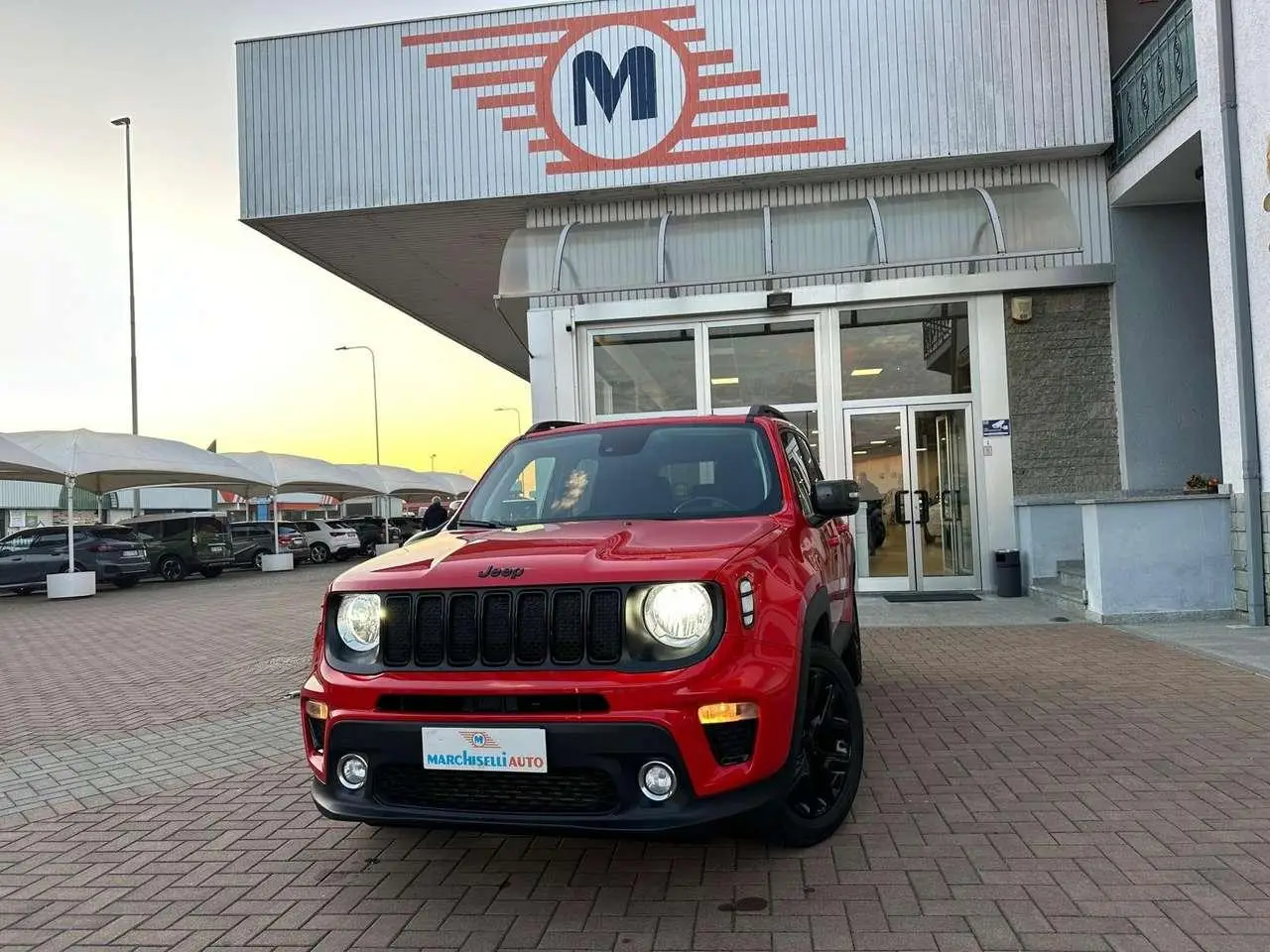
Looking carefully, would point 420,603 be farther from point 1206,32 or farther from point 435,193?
point 435,193

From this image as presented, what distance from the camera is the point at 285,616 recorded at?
1381 centimetres

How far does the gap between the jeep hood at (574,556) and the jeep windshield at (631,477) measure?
25 cm

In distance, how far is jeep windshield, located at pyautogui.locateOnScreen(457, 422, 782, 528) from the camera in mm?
4211

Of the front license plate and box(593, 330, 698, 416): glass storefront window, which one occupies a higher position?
box(593, 330, 698, 416): glass storefront window

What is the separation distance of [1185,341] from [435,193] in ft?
35.2

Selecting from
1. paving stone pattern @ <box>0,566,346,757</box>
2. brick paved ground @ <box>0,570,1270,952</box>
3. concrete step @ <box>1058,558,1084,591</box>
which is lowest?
paving stone pattern @ <box>0,566,346,757</box>

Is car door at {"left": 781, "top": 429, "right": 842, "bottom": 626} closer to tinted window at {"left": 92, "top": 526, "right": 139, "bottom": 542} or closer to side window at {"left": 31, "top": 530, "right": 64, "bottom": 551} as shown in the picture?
tinted window at {"left": 92, "top": 526, "right": 139, "bottom": 542}

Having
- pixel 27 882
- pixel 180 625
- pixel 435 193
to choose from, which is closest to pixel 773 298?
pixel 435 193

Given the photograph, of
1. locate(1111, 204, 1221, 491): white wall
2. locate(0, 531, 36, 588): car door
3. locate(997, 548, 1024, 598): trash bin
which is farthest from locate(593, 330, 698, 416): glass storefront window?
locate(0, 531, 36, 588): car door

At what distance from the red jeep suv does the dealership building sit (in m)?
9.17

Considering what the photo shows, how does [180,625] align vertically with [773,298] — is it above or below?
below

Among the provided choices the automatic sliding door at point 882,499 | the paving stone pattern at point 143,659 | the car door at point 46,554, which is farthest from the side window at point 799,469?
the car door at point 46,554

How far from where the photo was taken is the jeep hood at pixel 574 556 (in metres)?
3.18

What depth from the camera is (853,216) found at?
12.8 m
